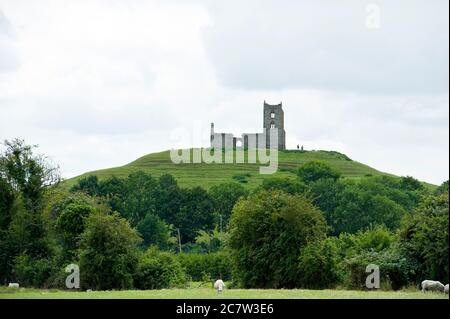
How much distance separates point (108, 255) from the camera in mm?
49156

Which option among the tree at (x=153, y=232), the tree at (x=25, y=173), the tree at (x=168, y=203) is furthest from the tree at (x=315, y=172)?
the tree at (x=25, y=173)

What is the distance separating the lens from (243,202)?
4744 cm

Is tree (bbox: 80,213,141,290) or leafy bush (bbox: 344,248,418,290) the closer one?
leafy bush (bbox: 344,248,418,290)

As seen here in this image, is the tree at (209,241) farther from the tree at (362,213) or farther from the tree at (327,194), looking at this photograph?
the tree at (327,194)

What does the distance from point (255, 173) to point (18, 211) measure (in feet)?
388

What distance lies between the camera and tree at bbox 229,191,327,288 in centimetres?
4472

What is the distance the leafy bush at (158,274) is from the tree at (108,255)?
0.65 metres

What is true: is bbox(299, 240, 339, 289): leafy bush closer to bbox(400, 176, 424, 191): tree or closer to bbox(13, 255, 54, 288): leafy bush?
bbox(13, 255, 54, 288): leafy bush

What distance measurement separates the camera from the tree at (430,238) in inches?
1478

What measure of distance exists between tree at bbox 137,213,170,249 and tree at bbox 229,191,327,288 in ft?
193

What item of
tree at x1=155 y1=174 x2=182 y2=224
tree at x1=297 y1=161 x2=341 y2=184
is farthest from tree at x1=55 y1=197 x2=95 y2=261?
tree at x1=297 y1=161 x2=341 y2=184

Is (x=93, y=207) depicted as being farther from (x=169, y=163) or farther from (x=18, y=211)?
(x=169, y=163)

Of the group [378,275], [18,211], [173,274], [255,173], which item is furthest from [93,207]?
[255,173]
